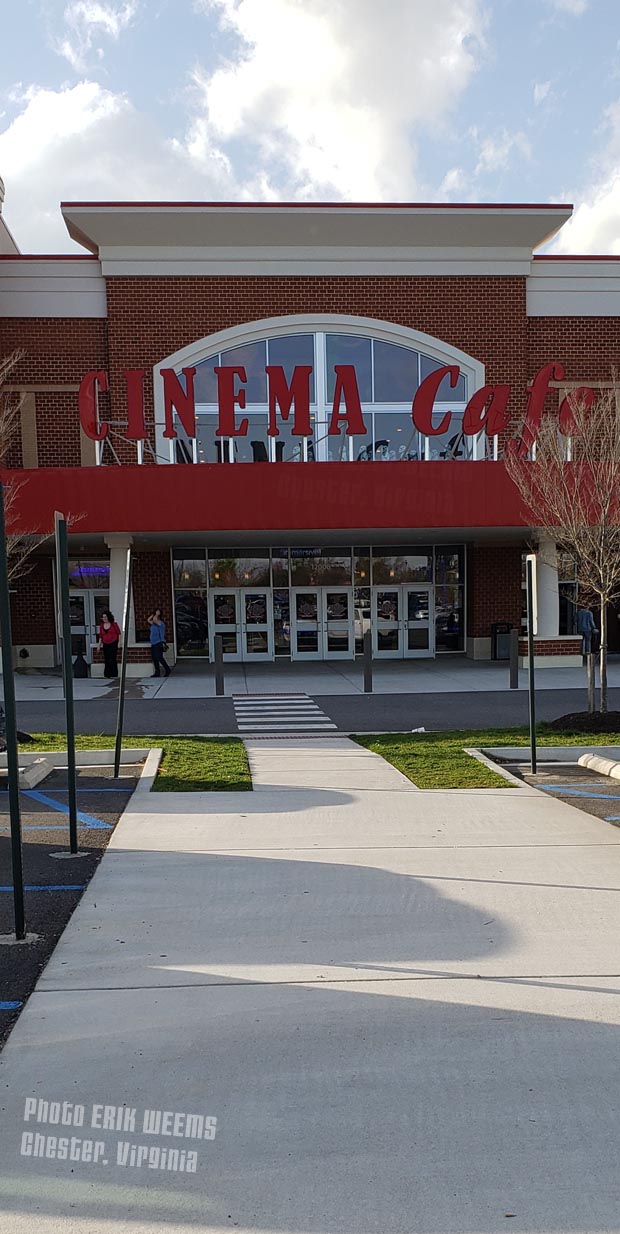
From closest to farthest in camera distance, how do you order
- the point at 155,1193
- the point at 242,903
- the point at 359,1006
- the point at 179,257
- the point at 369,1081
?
the point at 155,1193 → the point at 369,1081 → the point at 359,1006 → the point at 242,903 → the point at 179,257

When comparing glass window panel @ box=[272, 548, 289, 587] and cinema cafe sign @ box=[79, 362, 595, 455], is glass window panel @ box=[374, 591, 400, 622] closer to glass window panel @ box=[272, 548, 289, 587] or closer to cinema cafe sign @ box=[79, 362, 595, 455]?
glass window panel @ box=[272, 548, 289, 587]

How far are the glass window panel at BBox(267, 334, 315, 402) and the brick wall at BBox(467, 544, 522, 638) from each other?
263 inches

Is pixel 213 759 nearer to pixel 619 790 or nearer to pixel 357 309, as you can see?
pixel 619 790

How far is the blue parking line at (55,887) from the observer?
647cm

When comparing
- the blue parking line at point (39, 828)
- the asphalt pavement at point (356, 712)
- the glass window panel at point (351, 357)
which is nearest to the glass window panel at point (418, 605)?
the glass window panel at point (351, 357)

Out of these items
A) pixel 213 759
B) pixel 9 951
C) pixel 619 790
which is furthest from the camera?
pixel 213 759

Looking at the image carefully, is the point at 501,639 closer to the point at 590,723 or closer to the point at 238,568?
the point at 238,568

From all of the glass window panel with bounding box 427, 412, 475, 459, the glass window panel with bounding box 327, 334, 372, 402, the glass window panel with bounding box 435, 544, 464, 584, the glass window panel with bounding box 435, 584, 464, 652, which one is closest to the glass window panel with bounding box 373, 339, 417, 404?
the glass window panel with bounding box 327, 334, 372, 402

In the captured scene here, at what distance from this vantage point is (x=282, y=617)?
89.1ft

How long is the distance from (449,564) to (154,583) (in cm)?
855

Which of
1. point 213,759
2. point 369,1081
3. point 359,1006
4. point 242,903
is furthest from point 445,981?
point 213,759

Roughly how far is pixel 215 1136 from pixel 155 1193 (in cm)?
34

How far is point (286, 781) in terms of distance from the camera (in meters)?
10.2

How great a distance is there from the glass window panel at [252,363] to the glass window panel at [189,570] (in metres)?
4.60
